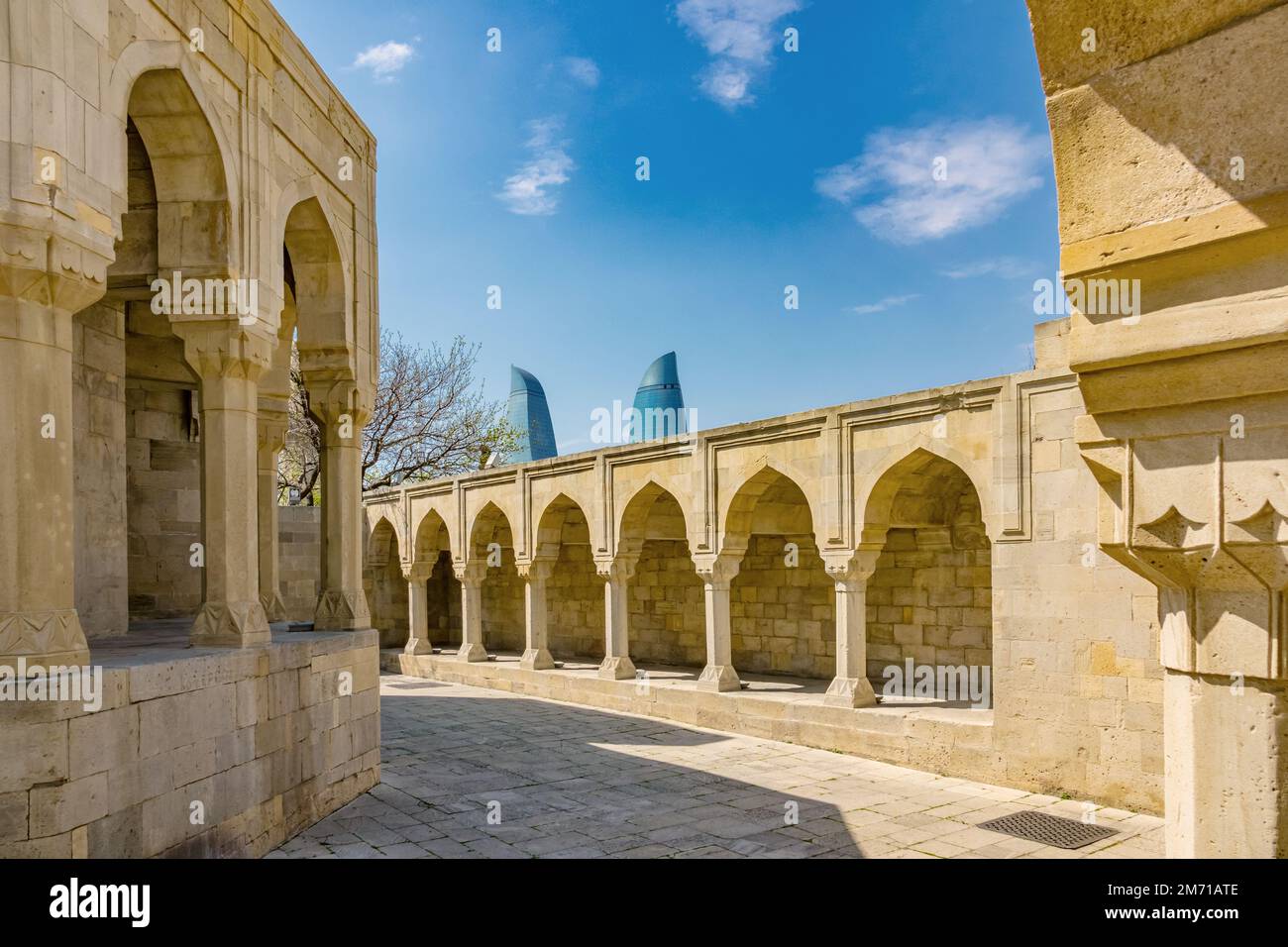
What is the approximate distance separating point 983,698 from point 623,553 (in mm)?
5704

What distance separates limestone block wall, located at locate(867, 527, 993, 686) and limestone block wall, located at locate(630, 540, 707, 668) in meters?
3.87

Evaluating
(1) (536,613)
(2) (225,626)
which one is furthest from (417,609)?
(2) (225,626)

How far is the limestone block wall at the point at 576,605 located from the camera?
18.3m

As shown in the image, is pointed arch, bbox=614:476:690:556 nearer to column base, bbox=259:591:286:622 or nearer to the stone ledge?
the stone ledge

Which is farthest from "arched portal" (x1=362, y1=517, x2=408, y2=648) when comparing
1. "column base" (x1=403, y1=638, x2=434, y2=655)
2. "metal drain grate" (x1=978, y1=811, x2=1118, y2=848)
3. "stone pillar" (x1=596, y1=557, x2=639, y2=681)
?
"metal drain grate" (x1=978, y1=811, x2=1118, y2=848)

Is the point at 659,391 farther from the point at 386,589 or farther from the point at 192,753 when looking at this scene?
the point at 192,753

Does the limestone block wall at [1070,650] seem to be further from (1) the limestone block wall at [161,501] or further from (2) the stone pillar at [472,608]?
(2) the stone pillar at [472,608]

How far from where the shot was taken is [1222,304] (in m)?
2.04

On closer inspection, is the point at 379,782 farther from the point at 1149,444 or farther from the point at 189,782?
the point at 1149,444

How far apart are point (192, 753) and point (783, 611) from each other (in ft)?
32.8

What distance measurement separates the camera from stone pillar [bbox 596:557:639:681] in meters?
14.5

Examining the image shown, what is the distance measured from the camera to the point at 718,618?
12.9m
